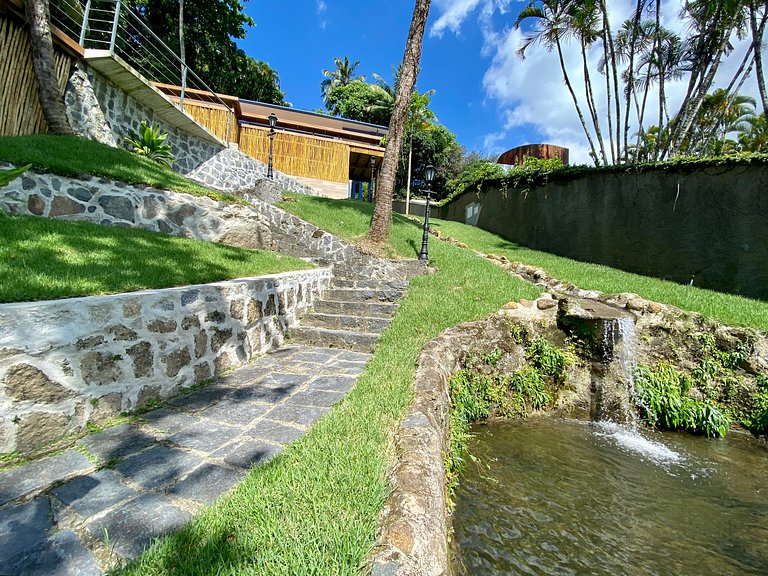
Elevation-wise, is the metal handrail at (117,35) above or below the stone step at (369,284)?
above

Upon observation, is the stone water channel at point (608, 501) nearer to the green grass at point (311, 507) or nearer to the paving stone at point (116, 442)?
the green grass at point (311, 507)

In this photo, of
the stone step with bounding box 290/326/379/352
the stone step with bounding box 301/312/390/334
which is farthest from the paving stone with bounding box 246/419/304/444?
the stone step with bounding box 301/312/390/334

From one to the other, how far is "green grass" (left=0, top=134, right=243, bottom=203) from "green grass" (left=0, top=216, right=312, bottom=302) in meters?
1.24

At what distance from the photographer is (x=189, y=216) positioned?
564 cm

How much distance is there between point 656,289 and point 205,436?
23.0 feet

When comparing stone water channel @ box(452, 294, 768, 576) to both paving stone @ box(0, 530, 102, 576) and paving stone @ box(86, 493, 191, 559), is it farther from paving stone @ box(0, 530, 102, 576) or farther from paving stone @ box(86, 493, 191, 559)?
paving stone @ box(0, 530, 102, 576)

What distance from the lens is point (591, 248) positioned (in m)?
8.84

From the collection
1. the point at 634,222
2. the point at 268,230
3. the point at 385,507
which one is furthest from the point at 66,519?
the point at 634,222

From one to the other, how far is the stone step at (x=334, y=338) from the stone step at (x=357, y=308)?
0.54 metres

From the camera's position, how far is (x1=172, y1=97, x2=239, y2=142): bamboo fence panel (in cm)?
1098

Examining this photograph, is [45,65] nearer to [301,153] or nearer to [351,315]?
[351,315]

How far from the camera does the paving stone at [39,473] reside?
1572mm

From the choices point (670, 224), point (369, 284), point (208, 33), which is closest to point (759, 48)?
point (670, 224)

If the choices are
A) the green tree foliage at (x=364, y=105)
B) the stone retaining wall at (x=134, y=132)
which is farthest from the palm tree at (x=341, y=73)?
the stone retaining wall at (x=134, y=132)
